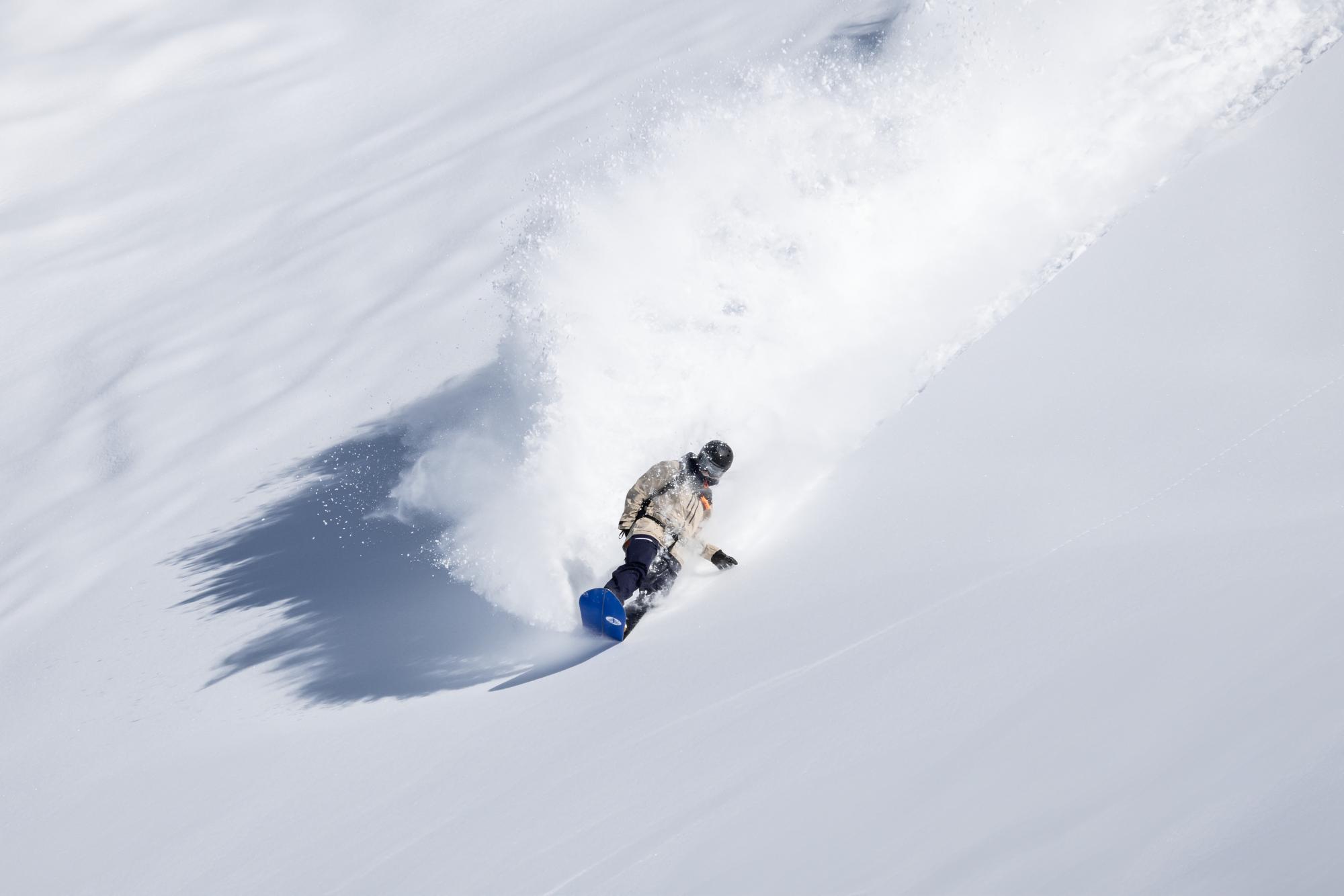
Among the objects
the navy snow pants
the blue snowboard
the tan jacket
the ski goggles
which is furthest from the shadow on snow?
the ski goggles

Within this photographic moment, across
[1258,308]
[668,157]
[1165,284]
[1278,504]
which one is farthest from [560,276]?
[1278,504]

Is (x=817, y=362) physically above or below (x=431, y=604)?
above

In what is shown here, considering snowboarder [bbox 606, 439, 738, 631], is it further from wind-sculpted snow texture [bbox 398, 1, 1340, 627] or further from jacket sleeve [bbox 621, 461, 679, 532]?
wind-sculpted snow texture [bbox 398, 1, 1340, 627]

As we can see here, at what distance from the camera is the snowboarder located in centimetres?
683

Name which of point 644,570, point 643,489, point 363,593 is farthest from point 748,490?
point 363,593

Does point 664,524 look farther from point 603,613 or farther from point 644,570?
point 603,613

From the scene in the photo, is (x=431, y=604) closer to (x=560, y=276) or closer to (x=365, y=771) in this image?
(x=365, y=771)

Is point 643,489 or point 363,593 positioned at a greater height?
point 363,593

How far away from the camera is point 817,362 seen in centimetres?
888

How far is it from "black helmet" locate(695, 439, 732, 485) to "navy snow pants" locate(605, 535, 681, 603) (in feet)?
1.91

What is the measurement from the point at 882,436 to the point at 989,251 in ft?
8.57

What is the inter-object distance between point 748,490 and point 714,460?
80 centimetres

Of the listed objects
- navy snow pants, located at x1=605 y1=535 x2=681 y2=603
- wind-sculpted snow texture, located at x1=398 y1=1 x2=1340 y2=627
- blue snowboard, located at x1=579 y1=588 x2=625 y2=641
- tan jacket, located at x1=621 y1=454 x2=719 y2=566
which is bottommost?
blue snowboard, located at x1=579 y1=588 x2=625 y2=641

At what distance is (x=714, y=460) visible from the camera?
7113mm
